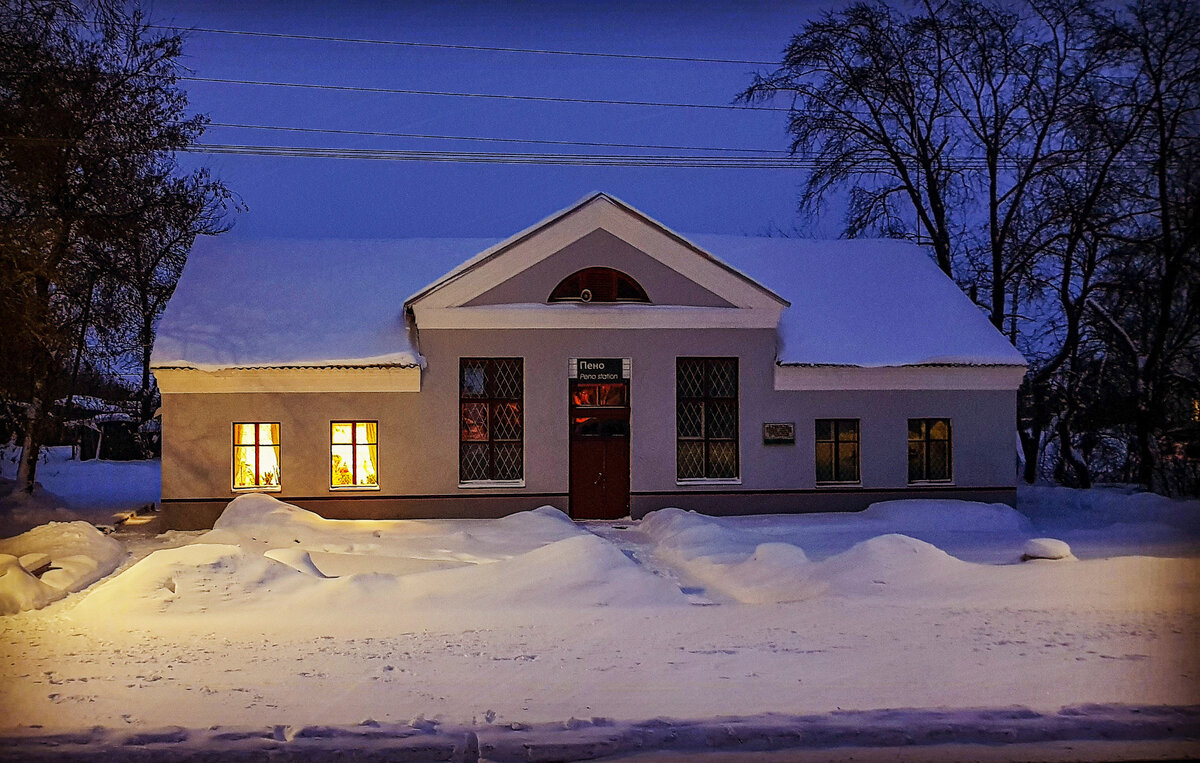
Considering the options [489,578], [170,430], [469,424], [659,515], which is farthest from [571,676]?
[170,430]

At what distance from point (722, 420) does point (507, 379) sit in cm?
475

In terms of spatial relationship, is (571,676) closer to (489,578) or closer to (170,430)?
(489,578)

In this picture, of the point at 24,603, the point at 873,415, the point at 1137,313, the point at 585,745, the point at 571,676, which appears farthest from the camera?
the point at 1137,313

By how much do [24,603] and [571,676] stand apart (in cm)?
723

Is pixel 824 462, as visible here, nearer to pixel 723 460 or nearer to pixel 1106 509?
pixel 723 460

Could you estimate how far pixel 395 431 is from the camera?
1909 cm

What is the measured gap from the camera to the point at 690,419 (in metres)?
19.9

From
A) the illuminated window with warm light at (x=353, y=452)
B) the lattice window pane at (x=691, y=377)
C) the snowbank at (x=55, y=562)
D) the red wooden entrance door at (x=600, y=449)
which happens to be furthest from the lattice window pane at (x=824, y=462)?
the snowbank at (x=55, y=562)

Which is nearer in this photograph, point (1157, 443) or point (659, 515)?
point (659, 515)

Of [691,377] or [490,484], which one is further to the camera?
[691,377]

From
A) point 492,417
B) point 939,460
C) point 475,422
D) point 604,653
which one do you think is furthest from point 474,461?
point 604,653

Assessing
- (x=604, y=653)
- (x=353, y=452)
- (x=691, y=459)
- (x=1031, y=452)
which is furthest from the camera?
(x=1031, y=452)

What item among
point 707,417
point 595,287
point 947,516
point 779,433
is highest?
point 595,287

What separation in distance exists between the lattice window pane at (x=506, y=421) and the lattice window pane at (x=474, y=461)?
416 millimetres
